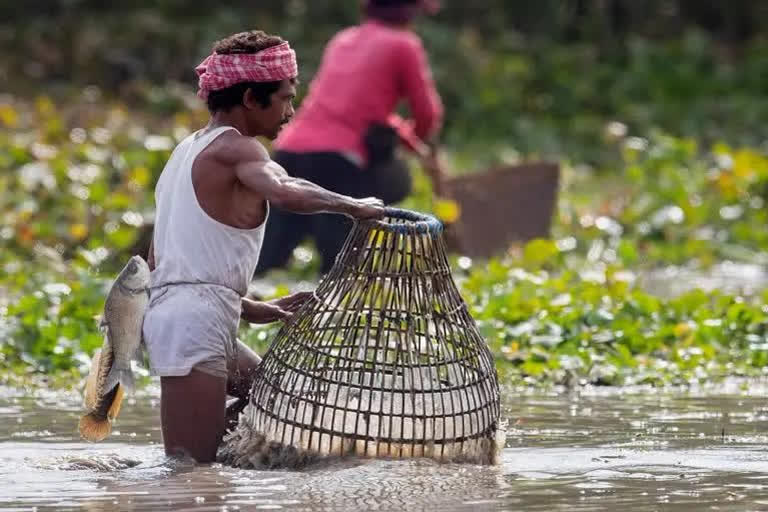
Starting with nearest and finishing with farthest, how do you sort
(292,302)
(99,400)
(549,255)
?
(99,400) → (292,302) → (549,255)

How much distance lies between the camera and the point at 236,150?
6.18m

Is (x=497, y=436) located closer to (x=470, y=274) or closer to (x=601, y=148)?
(x=470, y=274)

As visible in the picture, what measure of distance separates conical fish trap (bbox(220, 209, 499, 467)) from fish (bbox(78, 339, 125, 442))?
0.45 metres

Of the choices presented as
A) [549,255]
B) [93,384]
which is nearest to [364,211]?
[93,384]

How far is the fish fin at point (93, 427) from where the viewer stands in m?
6.48

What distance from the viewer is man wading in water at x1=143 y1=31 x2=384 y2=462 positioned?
6191 millimetres

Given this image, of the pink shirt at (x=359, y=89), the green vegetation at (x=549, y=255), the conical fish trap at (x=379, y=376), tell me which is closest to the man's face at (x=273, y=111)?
the conical fish trap at (x=379, y=376)

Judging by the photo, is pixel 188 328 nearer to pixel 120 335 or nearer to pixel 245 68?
pixel 120 335

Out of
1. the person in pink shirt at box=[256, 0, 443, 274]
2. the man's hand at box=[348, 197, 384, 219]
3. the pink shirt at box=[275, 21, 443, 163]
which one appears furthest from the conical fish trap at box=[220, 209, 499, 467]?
the pink shirt at box=[275, 21, 443, 163]

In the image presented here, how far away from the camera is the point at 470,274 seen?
36.6 ft

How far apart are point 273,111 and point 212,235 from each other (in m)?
0.51

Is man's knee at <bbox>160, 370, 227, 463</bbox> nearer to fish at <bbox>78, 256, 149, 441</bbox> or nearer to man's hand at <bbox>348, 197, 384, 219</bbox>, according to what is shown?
fish at <bbox>78, 256, 149, 441</bbox>

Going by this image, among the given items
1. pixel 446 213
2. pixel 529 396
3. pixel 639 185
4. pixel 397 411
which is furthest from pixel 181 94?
pixel 397 411

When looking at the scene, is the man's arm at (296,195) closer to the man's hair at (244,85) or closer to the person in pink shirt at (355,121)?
the man's hair at (244,85)
